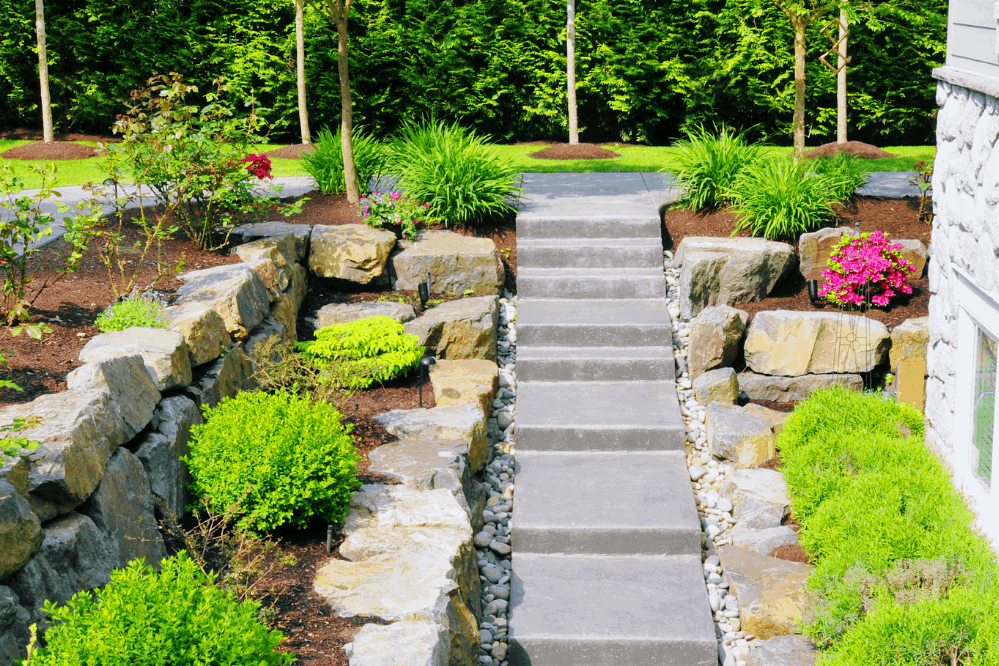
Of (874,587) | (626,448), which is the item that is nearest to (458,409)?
(626,448)

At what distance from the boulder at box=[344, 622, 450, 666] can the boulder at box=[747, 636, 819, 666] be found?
1.66 metres

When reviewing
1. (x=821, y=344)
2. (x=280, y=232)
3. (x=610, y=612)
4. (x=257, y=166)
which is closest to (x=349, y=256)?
(x=280, y=232)

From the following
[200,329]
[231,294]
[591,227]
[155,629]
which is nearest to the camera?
[155,629]

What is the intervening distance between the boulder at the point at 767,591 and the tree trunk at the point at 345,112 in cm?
528

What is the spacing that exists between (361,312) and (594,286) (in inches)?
81.1

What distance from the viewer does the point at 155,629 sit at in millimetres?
2975

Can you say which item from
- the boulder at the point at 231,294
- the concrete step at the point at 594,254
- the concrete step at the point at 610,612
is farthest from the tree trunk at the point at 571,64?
the concrete step at the point at 610,612

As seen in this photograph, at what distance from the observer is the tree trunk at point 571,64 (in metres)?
12.9

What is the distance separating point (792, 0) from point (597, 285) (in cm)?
339

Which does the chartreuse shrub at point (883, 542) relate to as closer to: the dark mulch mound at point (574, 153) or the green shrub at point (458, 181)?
the green shrub at point (458, 181)

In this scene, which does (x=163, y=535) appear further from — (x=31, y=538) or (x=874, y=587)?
(x=874, y=587)

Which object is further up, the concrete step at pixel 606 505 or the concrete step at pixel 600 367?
the concrete step at pixel 600 367

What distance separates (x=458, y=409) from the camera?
20.5 ft

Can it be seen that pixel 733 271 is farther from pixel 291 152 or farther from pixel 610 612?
pixel 291 152
